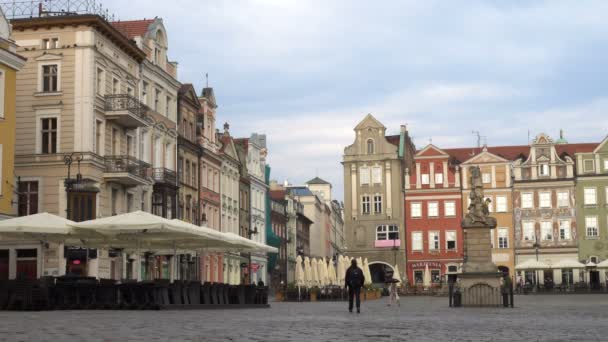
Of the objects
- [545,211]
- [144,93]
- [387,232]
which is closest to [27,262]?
[144,93]

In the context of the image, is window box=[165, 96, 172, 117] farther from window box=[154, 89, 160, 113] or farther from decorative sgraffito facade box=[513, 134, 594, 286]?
decorative sgraffito facade box=[513, 134, 594, 286]

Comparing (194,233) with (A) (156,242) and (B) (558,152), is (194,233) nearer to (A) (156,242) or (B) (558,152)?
(A) (156,242)

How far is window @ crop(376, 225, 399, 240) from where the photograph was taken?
81944mm

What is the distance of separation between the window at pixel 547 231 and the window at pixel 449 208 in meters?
7.71

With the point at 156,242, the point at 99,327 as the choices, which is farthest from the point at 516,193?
the point at 99,327

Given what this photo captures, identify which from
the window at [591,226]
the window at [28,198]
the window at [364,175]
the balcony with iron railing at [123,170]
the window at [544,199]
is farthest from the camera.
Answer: the window at [364,175]

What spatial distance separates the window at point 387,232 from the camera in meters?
81.9

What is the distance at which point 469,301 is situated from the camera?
3272cm

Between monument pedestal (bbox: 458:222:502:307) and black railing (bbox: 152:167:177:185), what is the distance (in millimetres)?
21684

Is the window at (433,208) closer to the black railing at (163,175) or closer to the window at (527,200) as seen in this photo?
the window at (527,200)

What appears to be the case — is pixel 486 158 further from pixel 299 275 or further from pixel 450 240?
pixel 299 275

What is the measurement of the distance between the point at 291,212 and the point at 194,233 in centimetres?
6965

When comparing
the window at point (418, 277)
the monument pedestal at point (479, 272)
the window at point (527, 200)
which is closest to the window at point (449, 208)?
the window at point (418, 277)

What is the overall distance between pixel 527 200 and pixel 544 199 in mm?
1444
